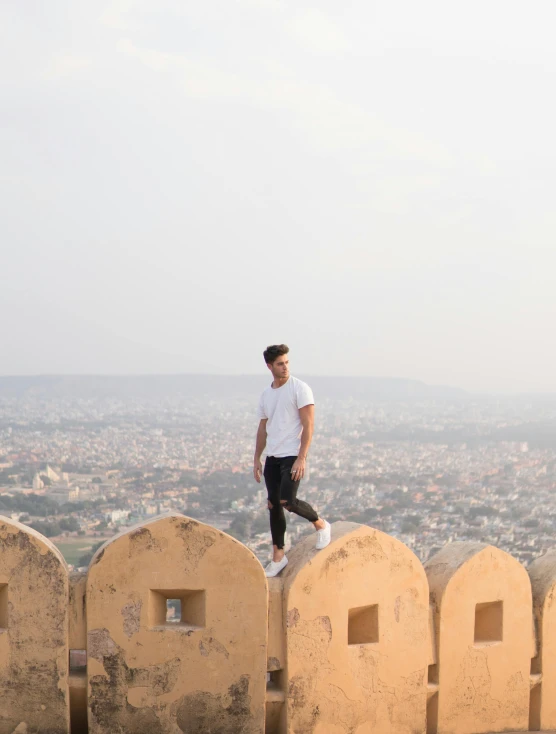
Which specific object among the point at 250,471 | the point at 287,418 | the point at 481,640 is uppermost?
the point at 287,418

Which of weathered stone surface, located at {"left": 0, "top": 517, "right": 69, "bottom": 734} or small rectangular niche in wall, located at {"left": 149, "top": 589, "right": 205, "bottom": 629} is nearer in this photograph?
A: weathered stone surface, located at {"left": 0, "top": 517, "right": 69, "bottom": 734}

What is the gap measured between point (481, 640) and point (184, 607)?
1.94 meters

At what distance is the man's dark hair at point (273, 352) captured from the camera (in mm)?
5493

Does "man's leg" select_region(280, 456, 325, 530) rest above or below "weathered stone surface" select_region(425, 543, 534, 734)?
above

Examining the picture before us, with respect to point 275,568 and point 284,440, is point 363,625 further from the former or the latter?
point 284,440

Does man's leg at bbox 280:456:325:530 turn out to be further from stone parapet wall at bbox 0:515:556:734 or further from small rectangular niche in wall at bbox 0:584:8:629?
small rectangular niche in wall at bbox 0:584:8:629

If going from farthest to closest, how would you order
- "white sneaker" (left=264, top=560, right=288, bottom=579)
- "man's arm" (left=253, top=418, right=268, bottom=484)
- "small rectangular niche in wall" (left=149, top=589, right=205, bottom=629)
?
"man's arm" (left=253, top=418, right=268, bottom=484)
"white sneaker" (left=264, top=560, right=288, bottom=579)
"small rectangular niche in wall" (left=149, top=589, right=205, bottom=629)

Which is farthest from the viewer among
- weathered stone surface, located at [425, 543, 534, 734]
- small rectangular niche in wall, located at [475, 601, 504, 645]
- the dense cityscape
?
the dense cityscape

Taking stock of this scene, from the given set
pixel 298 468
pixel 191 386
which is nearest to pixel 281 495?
pixel 298 468

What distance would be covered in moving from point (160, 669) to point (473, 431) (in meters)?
77.3

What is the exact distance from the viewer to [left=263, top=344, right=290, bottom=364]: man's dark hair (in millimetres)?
5493

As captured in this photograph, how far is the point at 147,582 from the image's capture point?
4.90 metres

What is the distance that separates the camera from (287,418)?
5516mm

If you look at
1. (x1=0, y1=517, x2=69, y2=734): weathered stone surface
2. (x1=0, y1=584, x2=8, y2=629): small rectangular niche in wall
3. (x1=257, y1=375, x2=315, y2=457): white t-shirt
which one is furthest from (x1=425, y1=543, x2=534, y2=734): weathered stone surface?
(x1=0, y1=584, x2=8, y2=629): small rectangular niche in wall
